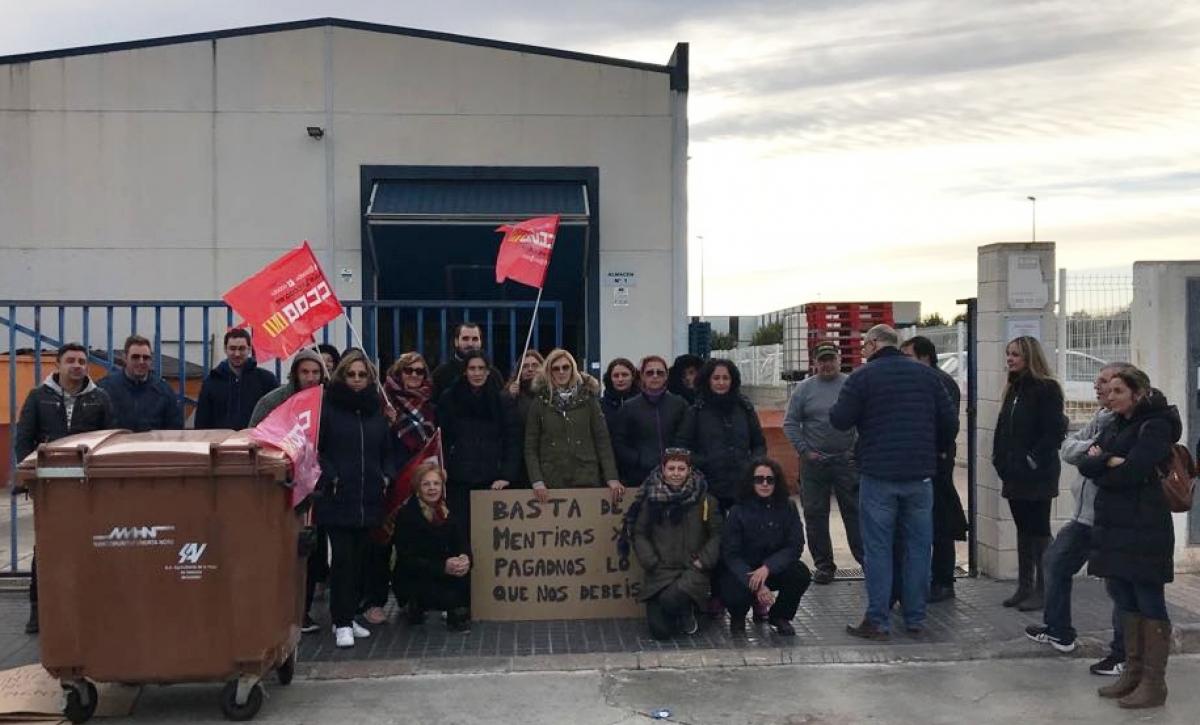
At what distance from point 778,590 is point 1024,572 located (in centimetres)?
184

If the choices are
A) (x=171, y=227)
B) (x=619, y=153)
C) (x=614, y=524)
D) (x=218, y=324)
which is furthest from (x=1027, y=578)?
(x=171, y=227)

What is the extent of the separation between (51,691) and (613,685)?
118 inches

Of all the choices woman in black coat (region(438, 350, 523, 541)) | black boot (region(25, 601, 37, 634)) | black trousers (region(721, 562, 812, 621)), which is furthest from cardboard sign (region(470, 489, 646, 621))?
black boot (region(25, 601, 37, 634))

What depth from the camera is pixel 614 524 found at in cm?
770

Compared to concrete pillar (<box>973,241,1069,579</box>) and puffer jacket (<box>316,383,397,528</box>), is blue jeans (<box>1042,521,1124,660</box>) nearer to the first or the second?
concrete pillar (<box>973,241,1069,579</box>)

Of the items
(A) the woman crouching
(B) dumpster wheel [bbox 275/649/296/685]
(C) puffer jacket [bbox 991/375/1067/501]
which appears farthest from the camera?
(C) puffer jacket [bbox 991/375/1067/501]

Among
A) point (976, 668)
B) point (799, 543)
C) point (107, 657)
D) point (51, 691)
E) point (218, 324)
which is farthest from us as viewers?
point (218, 324)

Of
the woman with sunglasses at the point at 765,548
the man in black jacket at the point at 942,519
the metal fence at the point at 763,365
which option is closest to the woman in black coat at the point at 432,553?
the woman with sunglasses at the point at 765,548

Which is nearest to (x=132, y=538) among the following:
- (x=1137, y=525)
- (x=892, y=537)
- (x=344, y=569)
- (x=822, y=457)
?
(x=344, y=569)

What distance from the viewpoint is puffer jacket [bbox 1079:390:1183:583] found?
5777mm

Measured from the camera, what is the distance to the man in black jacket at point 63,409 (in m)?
7.07

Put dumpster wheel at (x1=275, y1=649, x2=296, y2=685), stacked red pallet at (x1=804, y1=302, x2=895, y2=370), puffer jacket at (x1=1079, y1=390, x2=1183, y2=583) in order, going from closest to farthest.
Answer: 1. puffer jacket at (x1=1079, y1=390, x2=1183, y2=583)
2. dumpster wheel at (x1=275, y1=649, x2=296, y2=685)
3. stacked red pallet at (x1=804, y1=302, x2=895, y2=370)

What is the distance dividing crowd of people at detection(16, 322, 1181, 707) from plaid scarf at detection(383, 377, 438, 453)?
0.03 ft

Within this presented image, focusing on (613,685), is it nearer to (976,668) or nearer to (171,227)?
(976,668)
